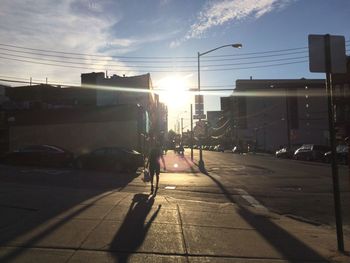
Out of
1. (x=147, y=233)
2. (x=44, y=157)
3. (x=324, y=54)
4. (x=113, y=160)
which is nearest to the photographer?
(x=324, y=54)

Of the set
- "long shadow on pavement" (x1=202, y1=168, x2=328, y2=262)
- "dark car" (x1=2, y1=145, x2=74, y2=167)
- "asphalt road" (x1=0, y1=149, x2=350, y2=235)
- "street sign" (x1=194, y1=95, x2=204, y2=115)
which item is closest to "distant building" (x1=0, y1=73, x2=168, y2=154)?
"street sign" (x1=194, y1=95, x2=204, y2=115)

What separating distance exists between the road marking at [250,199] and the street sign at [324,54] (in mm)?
6338

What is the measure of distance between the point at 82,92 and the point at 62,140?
135ft

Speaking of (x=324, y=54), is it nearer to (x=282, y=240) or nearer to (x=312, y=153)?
(x=282, y=240)

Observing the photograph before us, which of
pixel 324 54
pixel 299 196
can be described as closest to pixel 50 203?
pixel 324 54

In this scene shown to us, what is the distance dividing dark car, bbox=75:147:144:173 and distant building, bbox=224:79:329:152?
2664 inches

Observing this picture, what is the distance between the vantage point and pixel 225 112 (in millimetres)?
175000

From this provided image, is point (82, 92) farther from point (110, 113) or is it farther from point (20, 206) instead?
point (20, 206)

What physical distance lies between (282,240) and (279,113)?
111275mm

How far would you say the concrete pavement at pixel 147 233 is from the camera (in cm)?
757

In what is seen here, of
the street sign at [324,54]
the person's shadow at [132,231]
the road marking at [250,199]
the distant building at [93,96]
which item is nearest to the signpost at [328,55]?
the street sign at [324,54]

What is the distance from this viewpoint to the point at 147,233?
912cm

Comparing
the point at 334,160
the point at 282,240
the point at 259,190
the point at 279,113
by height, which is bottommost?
the point at 282,240

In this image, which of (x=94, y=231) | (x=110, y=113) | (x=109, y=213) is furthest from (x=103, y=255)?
(x=110, y=113)
